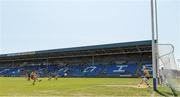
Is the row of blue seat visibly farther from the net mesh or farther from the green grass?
the net mesh

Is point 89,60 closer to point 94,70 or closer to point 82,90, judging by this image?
point 94,70

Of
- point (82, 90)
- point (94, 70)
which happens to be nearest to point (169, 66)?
point (82, 90)

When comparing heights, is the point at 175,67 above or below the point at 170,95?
above

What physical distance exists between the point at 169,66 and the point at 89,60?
77104 mm

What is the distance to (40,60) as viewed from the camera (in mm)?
114188

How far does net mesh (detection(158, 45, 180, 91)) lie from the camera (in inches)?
895

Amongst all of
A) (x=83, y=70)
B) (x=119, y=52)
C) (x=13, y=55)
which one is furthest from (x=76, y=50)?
(x=13, y=55)

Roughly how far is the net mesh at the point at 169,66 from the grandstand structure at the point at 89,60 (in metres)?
51.6

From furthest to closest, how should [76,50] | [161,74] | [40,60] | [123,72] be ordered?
[40,60], [76,50], [123,72], [161,74]

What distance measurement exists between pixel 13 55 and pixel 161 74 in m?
95.1

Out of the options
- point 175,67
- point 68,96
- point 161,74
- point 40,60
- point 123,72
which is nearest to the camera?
point 68,96

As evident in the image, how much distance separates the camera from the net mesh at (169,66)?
22.7m

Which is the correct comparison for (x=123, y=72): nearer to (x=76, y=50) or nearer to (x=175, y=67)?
(x=76, y=50)

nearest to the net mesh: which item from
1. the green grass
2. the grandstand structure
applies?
the green grass
